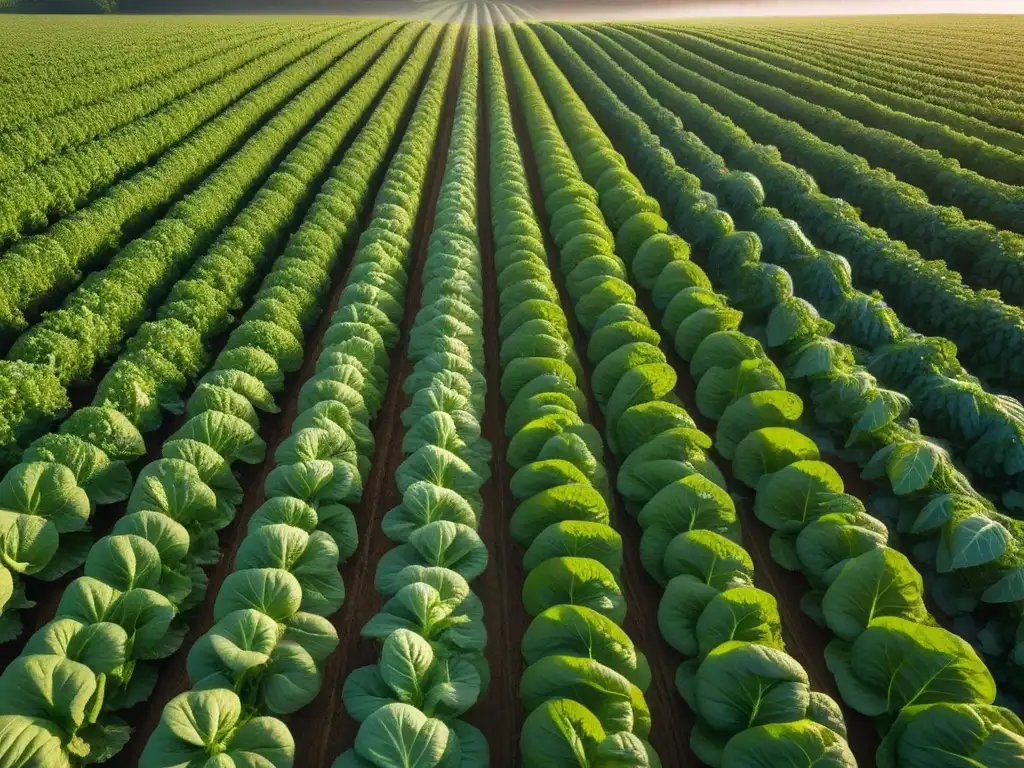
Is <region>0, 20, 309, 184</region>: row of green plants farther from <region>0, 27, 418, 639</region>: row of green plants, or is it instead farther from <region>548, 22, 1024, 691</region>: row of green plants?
<region>548, 22, 1024, 691</region>: row of green plants

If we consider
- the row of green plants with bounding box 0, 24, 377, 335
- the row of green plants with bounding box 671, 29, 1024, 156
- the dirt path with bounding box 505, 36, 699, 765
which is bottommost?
the dirt path with bounding box 505, 36, 699, 765

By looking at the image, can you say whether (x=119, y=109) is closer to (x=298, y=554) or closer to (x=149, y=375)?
(x=149, y=375)

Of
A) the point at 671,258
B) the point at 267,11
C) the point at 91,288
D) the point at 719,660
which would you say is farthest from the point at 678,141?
the point at 267,11

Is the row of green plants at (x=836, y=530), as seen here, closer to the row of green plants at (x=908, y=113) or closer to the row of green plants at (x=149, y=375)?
the row of green plants at (x=149, y=375)

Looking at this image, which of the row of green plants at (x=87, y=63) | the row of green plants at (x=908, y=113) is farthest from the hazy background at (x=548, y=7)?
the row of green plants at (x=908, y=113)

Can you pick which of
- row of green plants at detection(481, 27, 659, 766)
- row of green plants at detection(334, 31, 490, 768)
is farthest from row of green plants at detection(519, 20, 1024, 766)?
row of green plants at detection(334, 31, 490, 768)

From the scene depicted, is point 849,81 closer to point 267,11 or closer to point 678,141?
point 678,141
